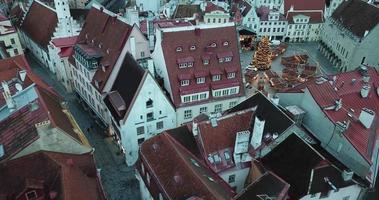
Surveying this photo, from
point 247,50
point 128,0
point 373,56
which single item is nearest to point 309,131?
point 373,56

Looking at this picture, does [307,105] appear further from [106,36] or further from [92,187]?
[106,36]

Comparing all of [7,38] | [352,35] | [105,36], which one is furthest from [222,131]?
[352,35]

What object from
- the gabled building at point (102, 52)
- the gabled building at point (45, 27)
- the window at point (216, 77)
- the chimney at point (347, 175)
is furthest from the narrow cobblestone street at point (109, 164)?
the chimney at point (347, 175)

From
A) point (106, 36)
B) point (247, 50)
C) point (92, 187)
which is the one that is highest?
point (106, 36)

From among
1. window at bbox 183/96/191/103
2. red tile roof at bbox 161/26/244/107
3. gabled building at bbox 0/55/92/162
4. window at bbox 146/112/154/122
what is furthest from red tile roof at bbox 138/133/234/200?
red tile roof at bbox 161/26/244/107

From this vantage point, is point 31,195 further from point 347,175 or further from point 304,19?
point 304,19

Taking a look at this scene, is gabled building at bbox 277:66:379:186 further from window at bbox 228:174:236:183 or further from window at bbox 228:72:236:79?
window at bbox 228:174:236:183

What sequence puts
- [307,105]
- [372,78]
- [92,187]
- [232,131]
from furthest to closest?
[372,78], [307,105], [232,131], [92,187]
